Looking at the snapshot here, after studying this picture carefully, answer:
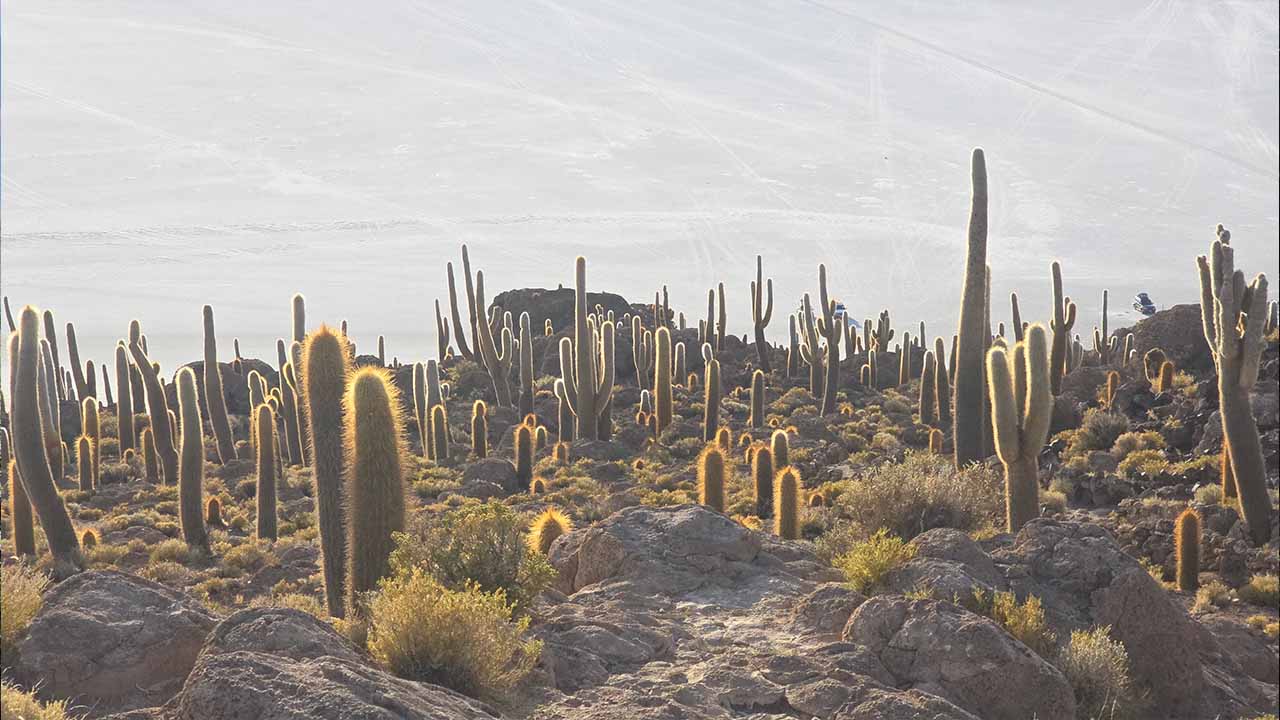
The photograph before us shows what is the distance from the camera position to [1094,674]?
417 inches

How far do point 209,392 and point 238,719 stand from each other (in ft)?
89.2

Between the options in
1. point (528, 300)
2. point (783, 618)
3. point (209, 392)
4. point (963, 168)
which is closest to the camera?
point (783, 618)

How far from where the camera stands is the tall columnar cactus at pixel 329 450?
1202cm

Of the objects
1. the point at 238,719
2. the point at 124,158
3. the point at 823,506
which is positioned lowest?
the point at 823,506

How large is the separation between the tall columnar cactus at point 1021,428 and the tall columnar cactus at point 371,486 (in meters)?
8.70

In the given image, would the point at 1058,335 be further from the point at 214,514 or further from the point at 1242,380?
the point at 214,514

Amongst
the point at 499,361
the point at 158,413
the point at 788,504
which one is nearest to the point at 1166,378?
the point at 788,504

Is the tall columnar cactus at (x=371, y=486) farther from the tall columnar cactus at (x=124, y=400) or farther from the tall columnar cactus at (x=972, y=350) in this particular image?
the tall columnar cactus at (x=124, y=400)

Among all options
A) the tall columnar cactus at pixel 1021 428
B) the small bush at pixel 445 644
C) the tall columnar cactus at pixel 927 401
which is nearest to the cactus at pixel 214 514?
the tall columnar cactus at pixel 1021 428

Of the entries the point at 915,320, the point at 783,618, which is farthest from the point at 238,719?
the point at 915,320

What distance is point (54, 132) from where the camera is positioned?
8375 cm

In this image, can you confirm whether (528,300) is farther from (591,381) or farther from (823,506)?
(823,506)

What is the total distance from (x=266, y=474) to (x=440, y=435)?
953cm

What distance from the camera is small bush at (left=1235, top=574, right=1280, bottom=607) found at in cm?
1736
